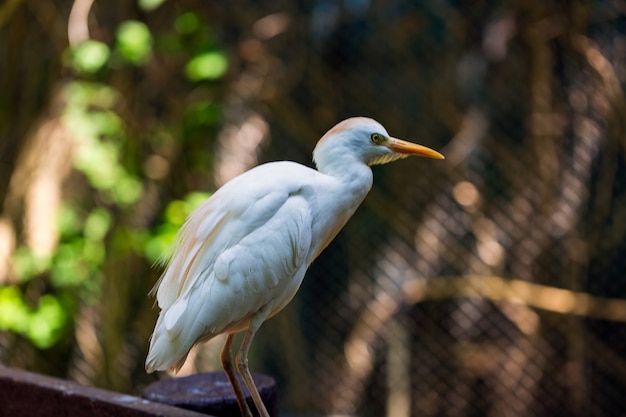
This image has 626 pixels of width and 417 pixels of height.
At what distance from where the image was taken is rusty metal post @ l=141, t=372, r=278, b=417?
1656 mm

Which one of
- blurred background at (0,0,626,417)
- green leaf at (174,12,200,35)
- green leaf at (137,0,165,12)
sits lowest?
blurred background at (0,0,626,417)

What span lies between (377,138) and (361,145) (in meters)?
0.04

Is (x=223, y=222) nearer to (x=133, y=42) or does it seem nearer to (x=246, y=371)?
(x=246, y=371)

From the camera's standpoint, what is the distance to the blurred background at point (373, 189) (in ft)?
8.86

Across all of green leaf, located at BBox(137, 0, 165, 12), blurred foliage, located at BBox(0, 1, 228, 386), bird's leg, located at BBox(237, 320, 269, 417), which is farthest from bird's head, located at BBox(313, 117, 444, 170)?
green leaf, located at BBox(137, 0, 165, 12)

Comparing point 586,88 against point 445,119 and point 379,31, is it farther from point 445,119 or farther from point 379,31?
point 379,31

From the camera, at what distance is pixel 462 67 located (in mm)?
2848

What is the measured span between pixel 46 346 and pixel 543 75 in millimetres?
2260

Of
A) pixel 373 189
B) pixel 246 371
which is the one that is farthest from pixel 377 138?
pixel 373 189

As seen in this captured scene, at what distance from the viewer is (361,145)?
5.29 ft

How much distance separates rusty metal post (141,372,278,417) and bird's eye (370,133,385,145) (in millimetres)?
593

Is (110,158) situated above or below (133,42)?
below

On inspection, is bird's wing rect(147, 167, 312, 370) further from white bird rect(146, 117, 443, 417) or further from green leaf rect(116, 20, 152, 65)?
green leaf rect(116, 20, 152, 65)

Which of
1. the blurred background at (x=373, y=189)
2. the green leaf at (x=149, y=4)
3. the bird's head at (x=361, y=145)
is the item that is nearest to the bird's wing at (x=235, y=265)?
→ the bird's head at (x=361, y=145)
